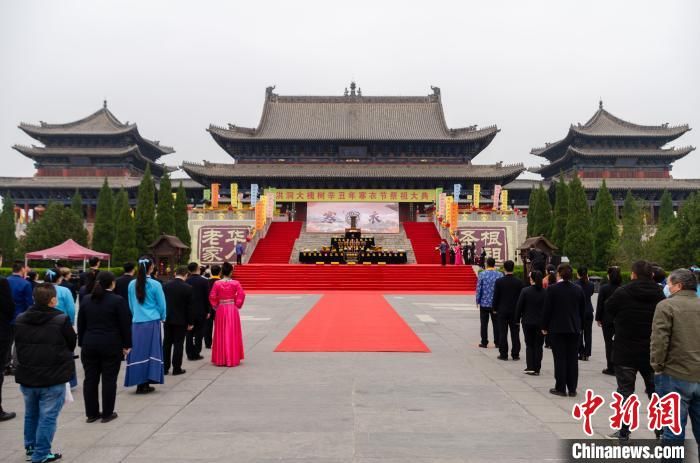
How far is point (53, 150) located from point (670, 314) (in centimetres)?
5118

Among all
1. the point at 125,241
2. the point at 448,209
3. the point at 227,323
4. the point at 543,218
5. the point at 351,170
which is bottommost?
the point at 227,323

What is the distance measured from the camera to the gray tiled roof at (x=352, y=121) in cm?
4325

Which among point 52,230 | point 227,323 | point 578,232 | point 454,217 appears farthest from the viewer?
point 454,217

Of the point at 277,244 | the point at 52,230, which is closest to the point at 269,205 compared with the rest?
the point at 277,244

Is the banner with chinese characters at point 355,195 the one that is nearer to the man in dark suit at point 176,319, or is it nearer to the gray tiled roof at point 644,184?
the gray tiled roof at point 644,184

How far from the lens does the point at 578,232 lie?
30.0 metres

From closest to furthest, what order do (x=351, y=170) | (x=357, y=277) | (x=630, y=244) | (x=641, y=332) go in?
1. (x=641, y=332)
2. (x=357, y=277)
3. (x=630, y=244)
4. (x=351, y=170)

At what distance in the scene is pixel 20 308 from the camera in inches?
272

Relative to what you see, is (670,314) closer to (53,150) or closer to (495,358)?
(495,358)

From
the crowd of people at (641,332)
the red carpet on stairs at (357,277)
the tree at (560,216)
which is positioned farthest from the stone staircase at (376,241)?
the crowd of people at (641,332)

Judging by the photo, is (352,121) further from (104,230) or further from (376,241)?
(104,230)

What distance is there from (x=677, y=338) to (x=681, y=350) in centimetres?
8

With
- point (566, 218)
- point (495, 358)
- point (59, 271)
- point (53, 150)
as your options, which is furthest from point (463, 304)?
point (53, 150)

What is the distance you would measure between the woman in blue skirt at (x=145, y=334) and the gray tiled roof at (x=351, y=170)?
33972mm
